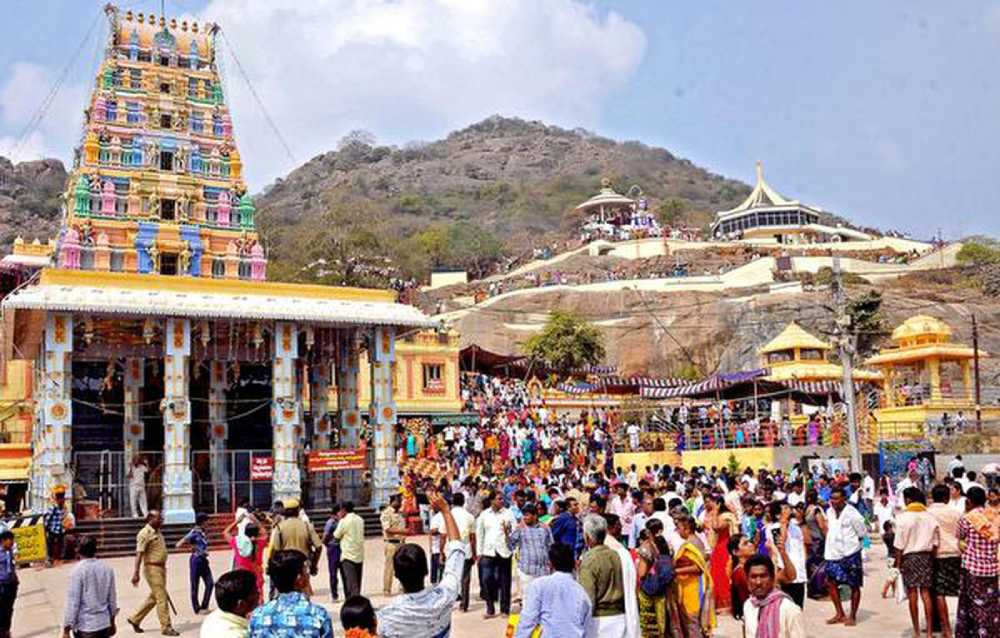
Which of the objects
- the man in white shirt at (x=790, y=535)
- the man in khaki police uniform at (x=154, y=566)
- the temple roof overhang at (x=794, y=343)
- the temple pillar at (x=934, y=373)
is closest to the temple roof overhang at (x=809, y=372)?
the temple roof overhang at (x=794, y=343)

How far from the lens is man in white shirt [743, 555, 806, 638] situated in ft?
17.0

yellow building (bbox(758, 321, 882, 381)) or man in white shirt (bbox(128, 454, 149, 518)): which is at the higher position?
yellow building (bbox(758, 321, 882, 381))

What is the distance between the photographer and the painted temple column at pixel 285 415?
2317 cm

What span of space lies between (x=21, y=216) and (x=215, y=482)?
68.5 meters

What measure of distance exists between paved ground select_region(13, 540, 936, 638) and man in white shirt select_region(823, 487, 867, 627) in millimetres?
338

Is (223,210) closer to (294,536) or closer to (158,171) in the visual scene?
(158,171)

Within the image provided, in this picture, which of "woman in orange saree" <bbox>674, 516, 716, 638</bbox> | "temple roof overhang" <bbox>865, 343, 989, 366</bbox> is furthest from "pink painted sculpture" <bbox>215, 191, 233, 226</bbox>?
"woman in orange saree" <bbox>674, 516, 716, 638</bbox>

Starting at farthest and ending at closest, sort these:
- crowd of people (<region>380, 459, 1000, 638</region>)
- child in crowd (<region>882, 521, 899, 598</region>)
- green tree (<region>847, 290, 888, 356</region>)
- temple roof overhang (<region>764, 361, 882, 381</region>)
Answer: green tree (<region>847, 290, 888, 356</region>), temple roof overhang (<region>764, 361, 882, 381</region>), child in crowd (<region>882, 521, 899, 598</region>), crowd of people (<region>380, 459, 1000, 638</region>)

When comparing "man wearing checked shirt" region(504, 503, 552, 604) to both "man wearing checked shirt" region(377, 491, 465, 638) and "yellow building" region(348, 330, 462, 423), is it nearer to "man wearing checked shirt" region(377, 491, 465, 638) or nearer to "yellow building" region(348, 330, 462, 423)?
"man wearing checked shirt" region(377, 491, 465, 638)

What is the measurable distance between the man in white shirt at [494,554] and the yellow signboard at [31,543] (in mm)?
11288

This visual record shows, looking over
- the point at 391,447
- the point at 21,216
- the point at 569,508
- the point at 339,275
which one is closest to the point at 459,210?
the point at 21,216

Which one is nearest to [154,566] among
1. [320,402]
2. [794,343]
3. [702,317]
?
[320,402]

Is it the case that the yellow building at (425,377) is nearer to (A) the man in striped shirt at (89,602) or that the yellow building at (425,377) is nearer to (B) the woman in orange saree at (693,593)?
(A) the man in striped shirt at (89,602)

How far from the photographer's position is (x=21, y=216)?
83.7 meters
